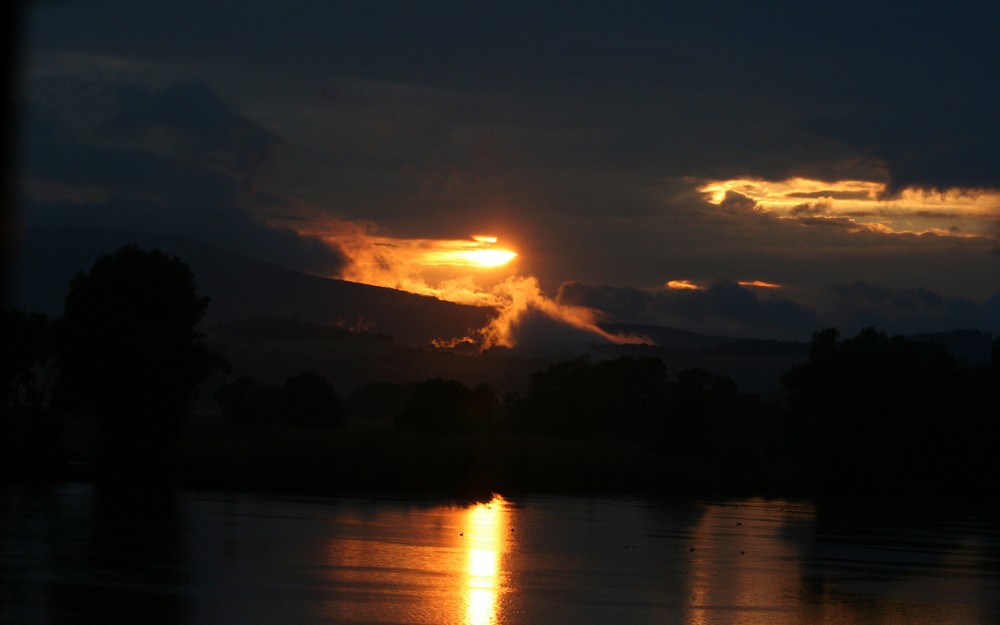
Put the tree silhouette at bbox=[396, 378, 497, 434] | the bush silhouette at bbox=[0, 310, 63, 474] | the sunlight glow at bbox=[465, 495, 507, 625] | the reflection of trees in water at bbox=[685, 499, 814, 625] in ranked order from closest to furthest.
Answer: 1. the sunlight glow at bbox=[465, 495, 507, 625]
2. the reflection of trees in water at bbox=[685, 499, 814, 625]
3. the bush silhouette at bbox=[0, 310, 63, 474]
4. the tree silhouette at bbox=[396, 378, 497, 434]

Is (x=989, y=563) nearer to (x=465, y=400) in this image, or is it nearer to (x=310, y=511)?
(x=310, y=511)

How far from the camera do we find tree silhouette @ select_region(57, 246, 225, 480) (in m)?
66.8

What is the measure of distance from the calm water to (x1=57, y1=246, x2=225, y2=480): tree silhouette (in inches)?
495

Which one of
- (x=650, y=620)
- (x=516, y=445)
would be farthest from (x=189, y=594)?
(x=516, y=445)

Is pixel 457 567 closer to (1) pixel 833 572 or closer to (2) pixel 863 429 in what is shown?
(1) pixel 833 572

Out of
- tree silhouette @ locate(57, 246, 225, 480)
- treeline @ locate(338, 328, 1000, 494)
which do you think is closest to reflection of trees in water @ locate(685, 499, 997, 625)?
treeline @ locate(338, 328, 1000, 494)

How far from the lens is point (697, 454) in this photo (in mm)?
94125

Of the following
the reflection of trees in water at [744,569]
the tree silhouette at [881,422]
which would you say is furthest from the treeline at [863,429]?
the reflection of trees in water at [744,569]

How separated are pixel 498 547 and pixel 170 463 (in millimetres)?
35981

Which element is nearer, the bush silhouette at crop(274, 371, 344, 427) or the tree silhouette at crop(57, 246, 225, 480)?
the tree silhouette at crop(57, 246, 225, 480)

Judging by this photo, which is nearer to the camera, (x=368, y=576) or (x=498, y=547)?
(x=368, y=576)

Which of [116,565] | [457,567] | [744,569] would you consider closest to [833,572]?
[744,569]

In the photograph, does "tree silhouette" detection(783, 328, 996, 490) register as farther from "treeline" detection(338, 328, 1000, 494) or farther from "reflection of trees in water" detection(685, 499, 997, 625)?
"reflection of trees in water" detection(685, 499, 997, 625)

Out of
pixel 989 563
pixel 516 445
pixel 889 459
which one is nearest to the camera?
pixel 989 563
